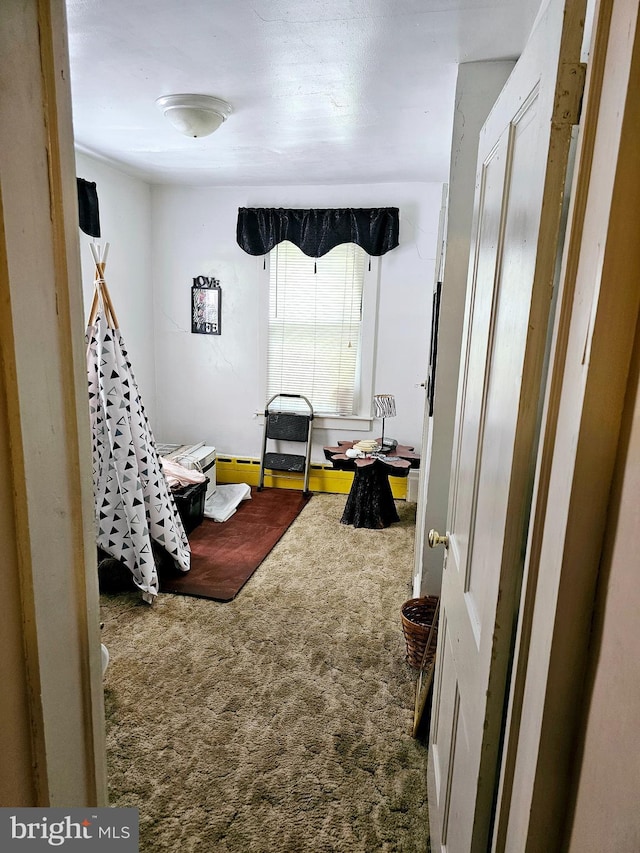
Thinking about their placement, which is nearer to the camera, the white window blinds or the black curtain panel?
the black curtain panel

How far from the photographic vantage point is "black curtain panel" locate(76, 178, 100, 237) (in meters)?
3.67

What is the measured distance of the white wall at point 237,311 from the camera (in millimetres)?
4379

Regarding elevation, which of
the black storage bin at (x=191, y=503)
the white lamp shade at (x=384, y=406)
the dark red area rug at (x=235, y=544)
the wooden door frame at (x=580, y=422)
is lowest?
the dark red area rug at (x=235, y=544)

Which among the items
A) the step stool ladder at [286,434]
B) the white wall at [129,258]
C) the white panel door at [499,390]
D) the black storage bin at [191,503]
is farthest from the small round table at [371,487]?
the white panel door at [499,390]

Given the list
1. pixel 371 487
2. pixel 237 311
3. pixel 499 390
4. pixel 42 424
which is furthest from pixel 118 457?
pixel 499 390

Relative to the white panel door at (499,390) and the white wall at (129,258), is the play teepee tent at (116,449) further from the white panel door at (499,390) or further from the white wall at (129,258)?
the white panel door at (499,390)

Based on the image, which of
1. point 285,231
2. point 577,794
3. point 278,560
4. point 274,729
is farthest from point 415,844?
point 285,231

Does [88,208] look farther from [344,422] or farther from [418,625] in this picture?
[418,625]

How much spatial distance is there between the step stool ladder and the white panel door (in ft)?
10.7

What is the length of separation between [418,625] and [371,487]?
72.7 inches

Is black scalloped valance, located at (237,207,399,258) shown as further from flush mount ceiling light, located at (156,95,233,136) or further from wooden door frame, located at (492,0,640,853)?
wooden door frame, located at (492,0,640,853)

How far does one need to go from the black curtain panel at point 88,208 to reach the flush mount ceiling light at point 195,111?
1.21 metres

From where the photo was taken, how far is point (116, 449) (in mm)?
2891

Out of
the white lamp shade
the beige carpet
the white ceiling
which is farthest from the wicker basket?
the white ceiling
